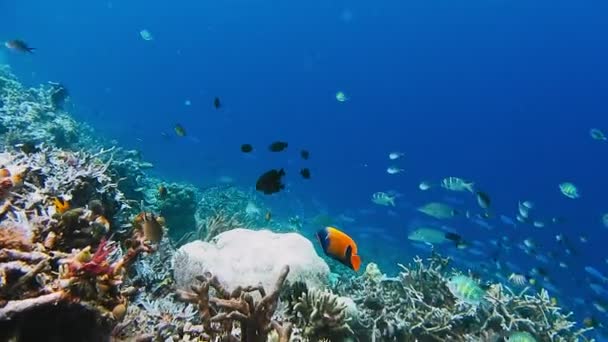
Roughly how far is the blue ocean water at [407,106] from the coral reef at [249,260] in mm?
34427

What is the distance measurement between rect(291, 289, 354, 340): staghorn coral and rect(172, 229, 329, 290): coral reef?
118cm

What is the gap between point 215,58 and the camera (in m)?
114

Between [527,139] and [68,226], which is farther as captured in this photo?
[527,139]

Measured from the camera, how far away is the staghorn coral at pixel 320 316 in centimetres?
431

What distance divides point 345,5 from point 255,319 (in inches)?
3386

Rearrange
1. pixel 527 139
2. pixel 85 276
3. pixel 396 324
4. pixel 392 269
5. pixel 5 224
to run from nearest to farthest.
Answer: pixel 85 276, pixel 5 224, pixel 396 324, pixel 392 269, pixel 527 139

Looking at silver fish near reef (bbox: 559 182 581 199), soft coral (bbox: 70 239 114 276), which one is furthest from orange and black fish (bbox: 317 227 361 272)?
silver fish near reef (bbox: 559 182 581 199)

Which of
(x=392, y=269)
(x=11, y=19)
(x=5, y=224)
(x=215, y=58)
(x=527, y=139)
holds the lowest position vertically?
(x=5, y=224)

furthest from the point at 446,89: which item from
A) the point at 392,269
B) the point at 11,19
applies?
the point at 11,19

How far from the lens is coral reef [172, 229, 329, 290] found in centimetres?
555

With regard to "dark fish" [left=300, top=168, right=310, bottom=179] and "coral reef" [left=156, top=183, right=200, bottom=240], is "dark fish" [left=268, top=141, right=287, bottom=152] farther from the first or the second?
"coral reef" [left=156, top=183, right=200, bottom=240]

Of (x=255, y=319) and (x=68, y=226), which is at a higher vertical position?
(x=68, y=226)

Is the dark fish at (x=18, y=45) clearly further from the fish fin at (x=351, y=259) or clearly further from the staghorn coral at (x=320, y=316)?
the staghorn coral at (x=320, y=316)

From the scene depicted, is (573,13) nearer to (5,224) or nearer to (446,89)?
(446,89)
